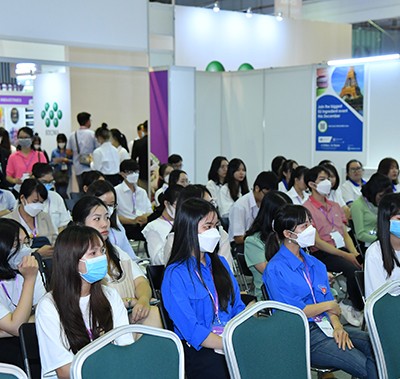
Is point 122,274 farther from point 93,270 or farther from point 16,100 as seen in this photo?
point 16,100

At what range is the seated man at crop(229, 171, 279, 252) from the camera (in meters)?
6.00

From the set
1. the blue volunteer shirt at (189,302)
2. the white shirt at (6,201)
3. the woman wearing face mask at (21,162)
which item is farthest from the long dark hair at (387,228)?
the woman wearing face mask at (21,162)

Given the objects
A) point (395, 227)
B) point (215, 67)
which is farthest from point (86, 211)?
point (215, 67)

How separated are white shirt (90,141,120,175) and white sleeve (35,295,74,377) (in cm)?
671

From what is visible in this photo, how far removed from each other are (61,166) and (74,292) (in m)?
8.85

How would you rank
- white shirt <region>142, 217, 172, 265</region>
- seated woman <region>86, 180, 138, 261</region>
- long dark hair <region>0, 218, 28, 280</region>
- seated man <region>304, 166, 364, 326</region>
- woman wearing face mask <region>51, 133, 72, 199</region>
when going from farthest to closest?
woman wearing face mask <region>51, 133, 72, 199</region>, seated man <region>304, 166, 364, 326</region>, white shirt <region>142, 217, 172, 265</region>, seated woman <region>86, 180, 138, 261</region>, long dark hair <region>0, 218, 28, 280</region>

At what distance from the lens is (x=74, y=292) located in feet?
9.43

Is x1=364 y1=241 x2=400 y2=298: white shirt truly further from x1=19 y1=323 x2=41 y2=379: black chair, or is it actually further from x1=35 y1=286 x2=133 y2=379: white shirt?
x1=19 y1=323 x2=41 y2=379: black chair

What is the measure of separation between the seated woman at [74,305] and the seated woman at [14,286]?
46cm

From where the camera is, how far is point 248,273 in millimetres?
4930

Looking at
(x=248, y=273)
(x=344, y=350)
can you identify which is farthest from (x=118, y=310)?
(x=248, y=273)

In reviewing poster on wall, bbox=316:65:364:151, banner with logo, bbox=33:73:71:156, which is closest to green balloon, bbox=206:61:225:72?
poster on wall, bbox=316:65:364:151

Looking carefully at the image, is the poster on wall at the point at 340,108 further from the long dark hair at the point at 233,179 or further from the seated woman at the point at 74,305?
the seated woman at the point at 74,305

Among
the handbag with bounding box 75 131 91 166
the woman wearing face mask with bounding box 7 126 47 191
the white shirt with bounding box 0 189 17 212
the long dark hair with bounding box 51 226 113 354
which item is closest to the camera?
the long dark hair with bounding box 51 226 113 354
